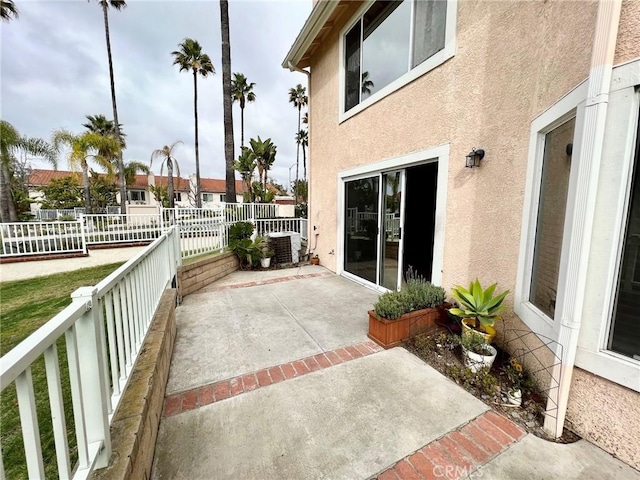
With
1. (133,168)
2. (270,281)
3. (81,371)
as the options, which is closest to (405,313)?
(81,371)

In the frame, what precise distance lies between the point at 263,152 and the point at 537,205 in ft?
40.4

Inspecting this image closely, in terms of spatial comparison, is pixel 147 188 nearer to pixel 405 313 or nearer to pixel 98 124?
pixel 98 124

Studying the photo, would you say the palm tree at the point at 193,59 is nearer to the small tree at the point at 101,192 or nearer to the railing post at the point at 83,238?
the small tree at the point at 101,192

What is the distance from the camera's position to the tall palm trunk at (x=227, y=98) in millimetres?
8898

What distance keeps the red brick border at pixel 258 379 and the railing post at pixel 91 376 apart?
3.47 feet

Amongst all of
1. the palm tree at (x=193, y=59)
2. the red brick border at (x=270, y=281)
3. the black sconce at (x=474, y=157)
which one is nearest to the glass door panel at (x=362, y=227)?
the red brick border at (x=270, y=281)

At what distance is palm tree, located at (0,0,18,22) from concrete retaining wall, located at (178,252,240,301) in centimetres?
1560

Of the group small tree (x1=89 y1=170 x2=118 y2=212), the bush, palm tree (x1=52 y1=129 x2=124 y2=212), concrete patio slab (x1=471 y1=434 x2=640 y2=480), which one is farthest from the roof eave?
small tree (x1=89 y1=170 x2=118 y2=212)

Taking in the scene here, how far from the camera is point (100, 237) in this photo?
10.6 m

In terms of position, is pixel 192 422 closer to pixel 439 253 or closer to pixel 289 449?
pixel 289 449

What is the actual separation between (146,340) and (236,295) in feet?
8.96

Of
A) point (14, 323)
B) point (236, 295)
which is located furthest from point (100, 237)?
point (236, 295)

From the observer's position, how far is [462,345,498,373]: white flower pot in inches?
108

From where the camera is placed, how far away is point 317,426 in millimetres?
2168
